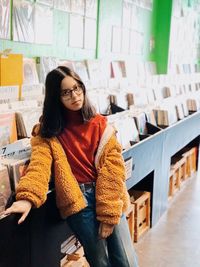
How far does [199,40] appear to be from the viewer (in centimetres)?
870

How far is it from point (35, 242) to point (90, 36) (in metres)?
3.30

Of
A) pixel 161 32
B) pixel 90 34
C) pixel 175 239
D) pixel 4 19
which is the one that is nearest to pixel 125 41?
pixel 90 34

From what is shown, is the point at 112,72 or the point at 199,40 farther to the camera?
the point at 199,40

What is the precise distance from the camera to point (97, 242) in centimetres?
191

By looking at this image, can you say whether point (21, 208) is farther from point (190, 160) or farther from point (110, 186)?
point (190, 160)

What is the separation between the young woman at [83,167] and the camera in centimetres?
188

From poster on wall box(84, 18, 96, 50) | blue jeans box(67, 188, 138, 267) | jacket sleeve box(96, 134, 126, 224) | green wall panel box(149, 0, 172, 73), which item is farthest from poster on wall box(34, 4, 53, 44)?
green wall panel box(149, 0, 172, 73)

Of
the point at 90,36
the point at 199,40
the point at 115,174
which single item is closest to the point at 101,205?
the point at 115,174

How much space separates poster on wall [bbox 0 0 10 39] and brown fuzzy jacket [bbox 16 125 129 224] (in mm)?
1717

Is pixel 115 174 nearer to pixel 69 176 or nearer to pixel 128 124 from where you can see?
pixel 69 176

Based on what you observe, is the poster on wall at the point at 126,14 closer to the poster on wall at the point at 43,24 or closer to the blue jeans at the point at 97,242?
the poster on wall at the point at 43,24

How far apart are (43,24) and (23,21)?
33 cm

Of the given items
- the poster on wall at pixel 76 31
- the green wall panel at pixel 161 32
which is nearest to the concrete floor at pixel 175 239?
the poster on wall at pixel 76 31

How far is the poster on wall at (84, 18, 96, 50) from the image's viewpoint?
15.3 feet
